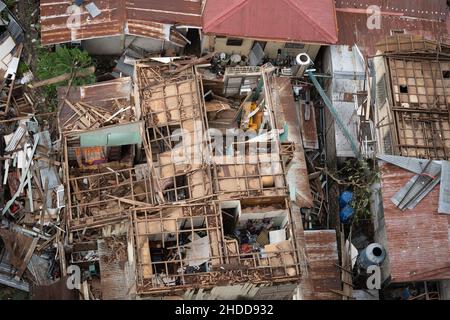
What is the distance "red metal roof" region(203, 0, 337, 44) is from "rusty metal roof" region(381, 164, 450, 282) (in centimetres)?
765

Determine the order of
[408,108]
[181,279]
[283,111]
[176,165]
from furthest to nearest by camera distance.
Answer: [283,111], [408,108], [176,165], [181,279]

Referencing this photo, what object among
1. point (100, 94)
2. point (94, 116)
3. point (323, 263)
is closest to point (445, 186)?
point (323, 263)

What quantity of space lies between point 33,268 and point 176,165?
273 inches

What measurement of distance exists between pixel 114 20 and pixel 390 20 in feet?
42.2

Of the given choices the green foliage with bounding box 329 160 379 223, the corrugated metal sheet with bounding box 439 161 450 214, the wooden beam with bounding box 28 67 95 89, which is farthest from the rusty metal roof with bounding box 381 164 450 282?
the wooden beam with bounding box 28 67 95 89

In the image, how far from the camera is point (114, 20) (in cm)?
3303

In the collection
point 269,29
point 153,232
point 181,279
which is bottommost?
point 181,279

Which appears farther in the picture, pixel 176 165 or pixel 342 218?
pixel 342 218

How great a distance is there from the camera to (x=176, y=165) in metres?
28.7

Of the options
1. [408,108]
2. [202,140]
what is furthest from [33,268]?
[408,108]

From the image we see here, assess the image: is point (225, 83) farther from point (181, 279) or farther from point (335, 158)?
point (181, 279)

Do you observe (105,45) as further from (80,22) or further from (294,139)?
(294,139)

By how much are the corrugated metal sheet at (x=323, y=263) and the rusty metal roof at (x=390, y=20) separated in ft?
30.8

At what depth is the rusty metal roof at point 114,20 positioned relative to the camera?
32.9 metres
